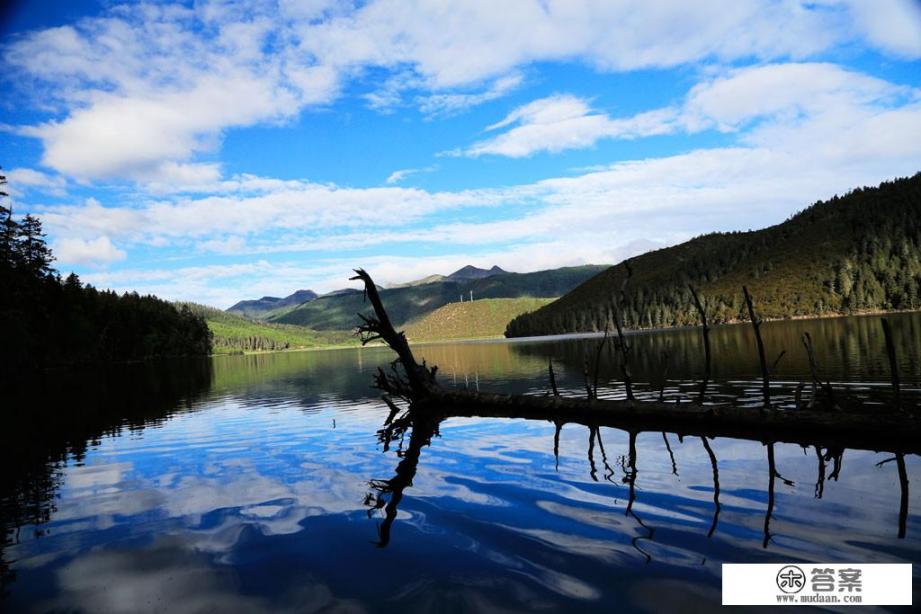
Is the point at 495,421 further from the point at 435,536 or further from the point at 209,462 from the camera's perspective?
the point at 435,536

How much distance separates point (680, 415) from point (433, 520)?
1070 cm

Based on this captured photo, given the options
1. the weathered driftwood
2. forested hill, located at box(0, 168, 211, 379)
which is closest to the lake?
the weathered driftwood

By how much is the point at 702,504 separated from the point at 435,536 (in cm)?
545

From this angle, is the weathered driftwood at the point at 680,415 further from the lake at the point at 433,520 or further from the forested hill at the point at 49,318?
the forested hill at the point at 49,318

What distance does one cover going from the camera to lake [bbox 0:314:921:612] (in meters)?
8.09

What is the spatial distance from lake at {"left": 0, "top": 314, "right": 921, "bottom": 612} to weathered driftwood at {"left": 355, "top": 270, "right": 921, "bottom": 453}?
0.58m

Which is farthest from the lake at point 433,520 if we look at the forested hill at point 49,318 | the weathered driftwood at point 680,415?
the forested hill at point 49,318

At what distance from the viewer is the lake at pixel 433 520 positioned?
8094 millimetres

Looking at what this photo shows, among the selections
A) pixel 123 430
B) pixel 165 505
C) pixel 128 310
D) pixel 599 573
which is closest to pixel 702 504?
pixel 599 573

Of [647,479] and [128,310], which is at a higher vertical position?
[128,310]

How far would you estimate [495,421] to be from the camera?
1034 inches

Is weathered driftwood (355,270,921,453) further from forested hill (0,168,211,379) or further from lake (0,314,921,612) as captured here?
forested hill (0,168,211,379)

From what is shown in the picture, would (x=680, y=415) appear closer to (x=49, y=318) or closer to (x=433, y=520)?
(x=433, y=520)

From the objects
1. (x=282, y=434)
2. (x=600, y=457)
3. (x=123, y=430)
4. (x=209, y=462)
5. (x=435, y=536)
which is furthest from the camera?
(x=123, y=430)
